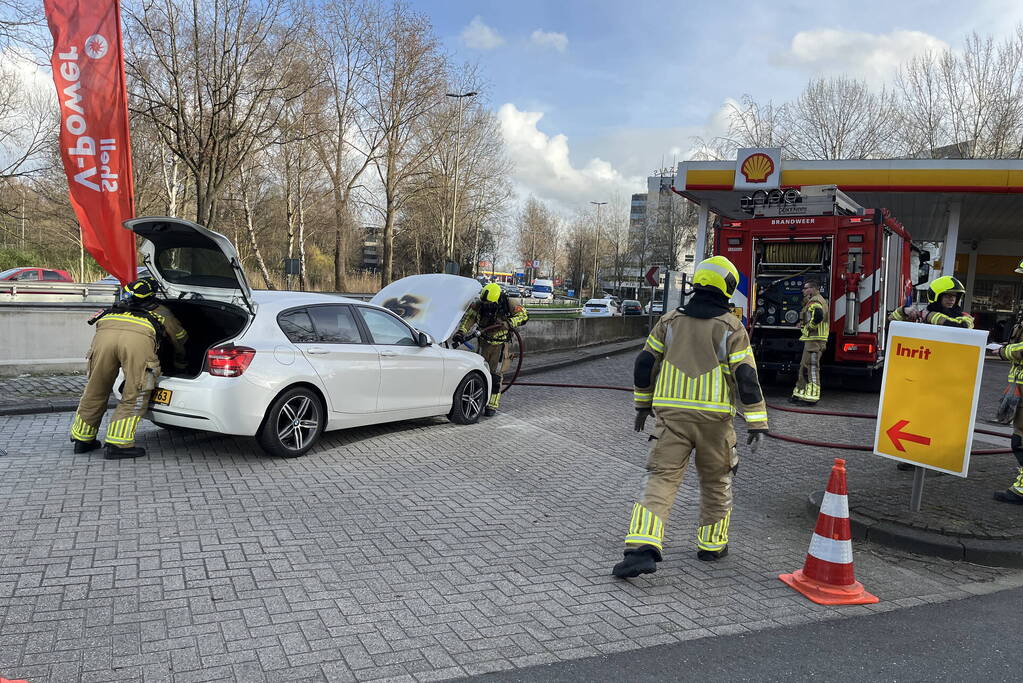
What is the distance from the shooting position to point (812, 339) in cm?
1091

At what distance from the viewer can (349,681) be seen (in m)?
2.97

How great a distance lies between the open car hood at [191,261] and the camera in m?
6.48

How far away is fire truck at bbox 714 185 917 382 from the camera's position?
11070 mm

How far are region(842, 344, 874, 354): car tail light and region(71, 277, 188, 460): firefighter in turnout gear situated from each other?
31.4 feet

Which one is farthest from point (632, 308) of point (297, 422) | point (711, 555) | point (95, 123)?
point (711, 555)

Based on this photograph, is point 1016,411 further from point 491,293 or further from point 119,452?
point 119,452

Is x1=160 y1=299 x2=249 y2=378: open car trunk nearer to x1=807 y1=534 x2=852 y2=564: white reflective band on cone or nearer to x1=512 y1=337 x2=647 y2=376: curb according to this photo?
x1=807 y1=534 x2=852 y2=564: white reflective band on cone

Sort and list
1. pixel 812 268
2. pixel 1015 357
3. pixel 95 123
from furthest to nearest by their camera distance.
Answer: pixel 812 268
pixel 95 123
pixel 1015 357

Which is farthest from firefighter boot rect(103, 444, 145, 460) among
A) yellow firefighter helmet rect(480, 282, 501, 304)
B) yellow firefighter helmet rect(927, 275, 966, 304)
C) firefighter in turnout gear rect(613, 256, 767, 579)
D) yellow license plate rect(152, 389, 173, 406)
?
yellow firefighter helmet rect(927, 275, 966, 304)

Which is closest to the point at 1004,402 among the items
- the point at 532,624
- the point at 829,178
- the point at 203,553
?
the point at 532,624

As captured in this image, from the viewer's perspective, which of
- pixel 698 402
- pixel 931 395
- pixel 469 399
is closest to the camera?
pixel 698 402

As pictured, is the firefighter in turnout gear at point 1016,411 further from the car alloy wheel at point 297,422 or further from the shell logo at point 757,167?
the shell logo at point 757,167

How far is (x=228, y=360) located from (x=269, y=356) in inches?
13.2

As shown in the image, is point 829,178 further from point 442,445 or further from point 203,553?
point 203,553
